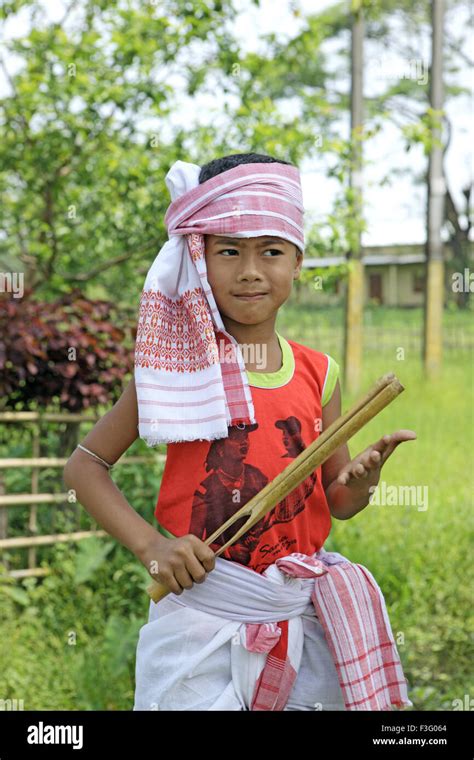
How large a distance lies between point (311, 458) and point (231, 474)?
0.20 m

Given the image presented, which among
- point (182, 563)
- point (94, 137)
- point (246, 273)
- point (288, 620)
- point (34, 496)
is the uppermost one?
point (94, 137)

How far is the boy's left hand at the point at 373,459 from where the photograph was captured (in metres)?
1.78

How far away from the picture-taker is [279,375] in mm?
2020

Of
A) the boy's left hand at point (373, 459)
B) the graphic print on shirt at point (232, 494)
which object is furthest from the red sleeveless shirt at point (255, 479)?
the boy's left hand at point (373, 459)

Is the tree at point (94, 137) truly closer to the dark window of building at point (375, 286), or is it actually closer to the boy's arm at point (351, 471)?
the boy's arm at point (351, 471)

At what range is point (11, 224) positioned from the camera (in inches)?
247

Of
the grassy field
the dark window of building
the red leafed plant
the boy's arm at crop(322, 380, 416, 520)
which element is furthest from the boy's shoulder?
the dark window of building

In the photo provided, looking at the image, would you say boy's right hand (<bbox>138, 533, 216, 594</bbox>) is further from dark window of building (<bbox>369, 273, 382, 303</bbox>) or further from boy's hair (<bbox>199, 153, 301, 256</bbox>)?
dark window of building (<bbox>369, 273, 382, 303</bbox>)

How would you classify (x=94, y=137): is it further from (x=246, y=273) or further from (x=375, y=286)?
(x=375, y=286)

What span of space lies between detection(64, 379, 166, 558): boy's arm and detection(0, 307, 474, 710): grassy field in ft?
5.51

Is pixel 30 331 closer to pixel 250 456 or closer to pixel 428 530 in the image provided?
pixel 428 530

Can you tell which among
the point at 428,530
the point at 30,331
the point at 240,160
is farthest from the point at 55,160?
the point at 240,160

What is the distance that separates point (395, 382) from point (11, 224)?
194 inches

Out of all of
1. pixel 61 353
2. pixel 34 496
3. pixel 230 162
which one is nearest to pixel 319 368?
pixel 230 162
